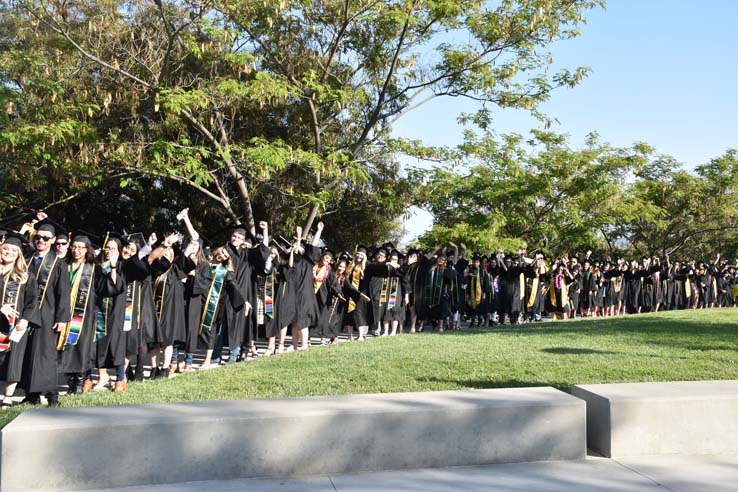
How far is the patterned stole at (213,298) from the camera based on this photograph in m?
8.98

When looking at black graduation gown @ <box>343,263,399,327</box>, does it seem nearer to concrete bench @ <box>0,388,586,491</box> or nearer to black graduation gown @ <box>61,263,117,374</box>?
black graduation gown @ <box>61,263,117,374</box>

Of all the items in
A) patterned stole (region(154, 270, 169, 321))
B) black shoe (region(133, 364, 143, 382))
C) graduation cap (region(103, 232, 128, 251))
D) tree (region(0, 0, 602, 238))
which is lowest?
black shoe (region(133, 364, 143, 382))

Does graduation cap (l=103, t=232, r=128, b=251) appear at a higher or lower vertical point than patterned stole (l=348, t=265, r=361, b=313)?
higher

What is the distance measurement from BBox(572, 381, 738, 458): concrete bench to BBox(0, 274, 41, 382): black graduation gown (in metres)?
4.77

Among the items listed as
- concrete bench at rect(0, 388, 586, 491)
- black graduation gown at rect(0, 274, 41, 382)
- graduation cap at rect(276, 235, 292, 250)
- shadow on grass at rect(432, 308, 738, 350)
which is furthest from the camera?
graduation cap at rect(276, 235, 292, 250)

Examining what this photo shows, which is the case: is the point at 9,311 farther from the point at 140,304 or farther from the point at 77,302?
the point at 140,304

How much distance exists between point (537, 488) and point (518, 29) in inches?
528

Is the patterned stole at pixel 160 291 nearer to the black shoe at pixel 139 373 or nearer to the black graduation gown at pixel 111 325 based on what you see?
the black shoe at pixel 139 373

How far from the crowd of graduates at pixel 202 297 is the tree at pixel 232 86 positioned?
2.65m

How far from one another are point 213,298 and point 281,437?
4.93 m

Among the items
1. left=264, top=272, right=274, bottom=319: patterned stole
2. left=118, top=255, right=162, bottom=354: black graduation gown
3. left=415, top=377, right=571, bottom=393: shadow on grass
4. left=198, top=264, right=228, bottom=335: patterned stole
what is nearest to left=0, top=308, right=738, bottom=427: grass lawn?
left=415, top=377, right=571, bottom=393: shadow on grass

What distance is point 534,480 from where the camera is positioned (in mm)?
4352

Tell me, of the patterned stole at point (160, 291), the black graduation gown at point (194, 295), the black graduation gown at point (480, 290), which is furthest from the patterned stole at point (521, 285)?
the patterned stole at point (160, 291)

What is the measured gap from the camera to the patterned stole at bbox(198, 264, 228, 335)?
8.98 metres
